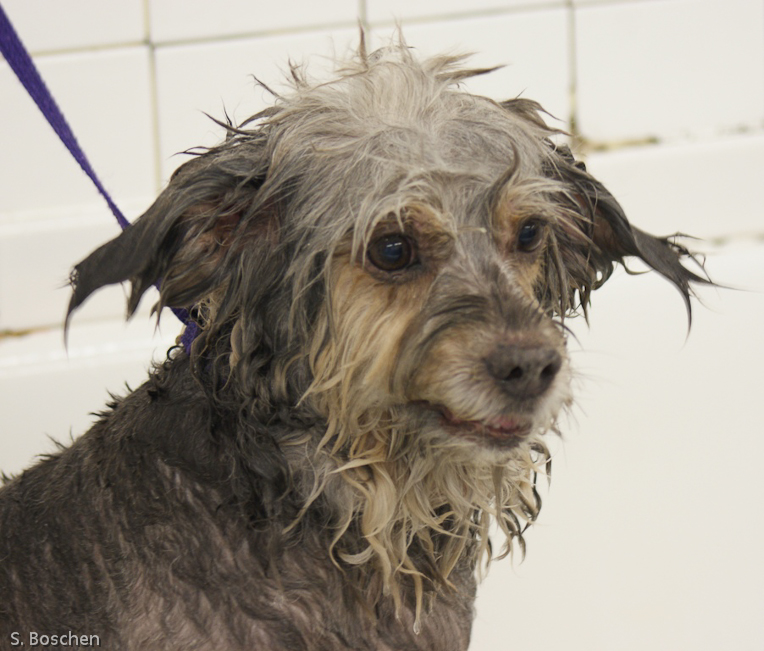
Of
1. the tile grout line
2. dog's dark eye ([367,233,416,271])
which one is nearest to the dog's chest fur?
dog's dark eye ([367,233,416,271])

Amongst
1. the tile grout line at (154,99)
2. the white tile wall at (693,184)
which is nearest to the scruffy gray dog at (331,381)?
the tile grout line at (154,99)

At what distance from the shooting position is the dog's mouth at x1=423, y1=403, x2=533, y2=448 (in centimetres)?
112

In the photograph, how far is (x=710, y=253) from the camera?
7.93 ft

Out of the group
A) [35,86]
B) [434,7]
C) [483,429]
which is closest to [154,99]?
[434,7]

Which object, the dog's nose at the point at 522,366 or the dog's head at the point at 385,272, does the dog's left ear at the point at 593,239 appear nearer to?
the dog's head at the point at 385,272

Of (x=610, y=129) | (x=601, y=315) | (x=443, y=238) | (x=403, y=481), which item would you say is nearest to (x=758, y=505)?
(x=601, y=315)

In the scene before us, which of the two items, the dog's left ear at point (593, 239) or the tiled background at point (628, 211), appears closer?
the dog's left ear at point (593, 239)

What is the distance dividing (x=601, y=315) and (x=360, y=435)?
49.3 inches

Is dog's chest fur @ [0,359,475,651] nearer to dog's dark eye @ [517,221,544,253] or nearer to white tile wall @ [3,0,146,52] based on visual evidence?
dog's dark eye @ [517,221,544,253]

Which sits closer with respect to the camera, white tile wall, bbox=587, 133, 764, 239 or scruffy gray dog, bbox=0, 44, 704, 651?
scruffy gray dog, bbox=0, 44, 704, 651

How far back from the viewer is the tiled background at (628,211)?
6.88 ft

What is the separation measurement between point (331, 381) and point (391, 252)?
0.55 ft

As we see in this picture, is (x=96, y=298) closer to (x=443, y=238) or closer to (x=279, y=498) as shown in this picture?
(x=279, y=498)

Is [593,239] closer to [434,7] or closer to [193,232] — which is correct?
[193,232]
